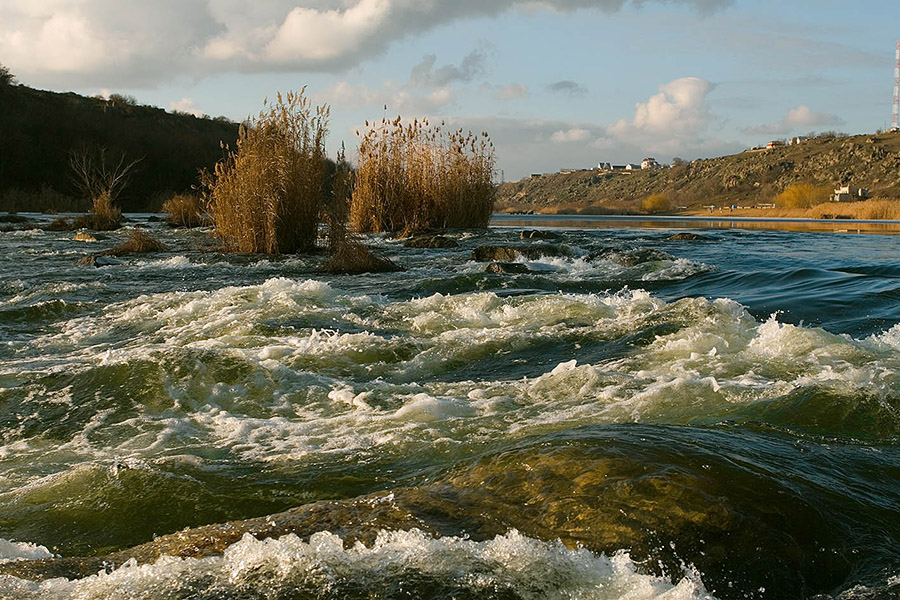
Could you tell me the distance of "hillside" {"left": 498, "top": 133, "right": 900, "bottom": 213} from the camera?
228 ft

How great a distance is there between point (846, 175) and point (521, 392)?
77.1 meters

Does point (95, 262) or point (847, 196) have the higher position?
point (847, 196)

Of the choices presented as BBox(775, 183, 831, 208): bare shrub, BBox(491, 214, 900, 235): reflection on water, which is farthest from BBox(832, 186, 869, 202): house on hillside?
BBox(491, 214, 900, 235): reflection on water

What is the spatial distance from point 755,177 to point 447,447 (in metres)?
86.5

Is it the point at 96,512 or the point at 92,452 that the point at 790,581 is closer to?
the point at 96,512

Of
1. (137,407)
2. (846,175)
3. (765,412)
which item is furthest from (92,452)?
(846,175)

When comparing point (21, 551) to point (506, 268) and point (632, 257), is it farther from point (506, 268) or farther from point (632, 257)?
point (632, 257)

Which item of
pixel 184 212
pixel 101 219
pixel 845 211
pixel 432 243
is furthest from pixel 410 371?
pixel 845 211

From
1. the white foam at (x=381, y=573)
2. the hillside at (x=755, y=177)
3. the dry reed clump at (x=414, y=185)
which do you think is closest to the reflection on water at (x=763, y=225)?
the dry reed clump at (x=414, y=185)

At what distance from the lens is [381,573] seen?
194 centimetres

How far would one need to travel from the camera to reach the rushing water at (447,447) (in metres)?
1.99

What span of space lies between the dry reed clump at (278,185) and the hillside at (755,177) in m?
52.0

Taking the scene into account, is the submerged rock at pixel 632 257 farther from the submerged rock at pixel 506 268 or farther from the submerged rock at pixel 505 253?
the submerged rock at pixel 506 268

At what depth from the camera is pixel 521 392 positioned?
4.31m
